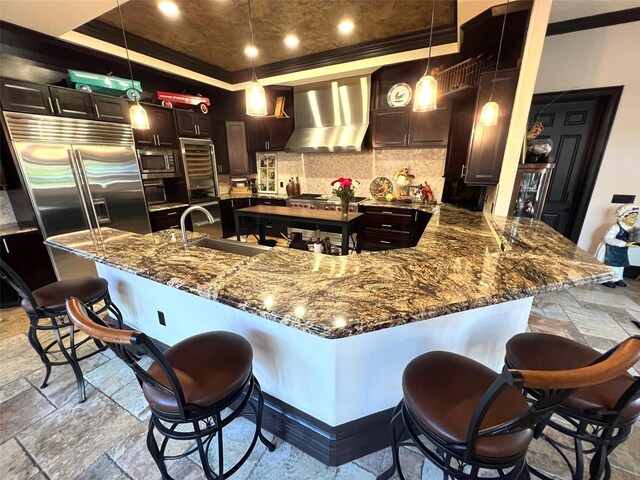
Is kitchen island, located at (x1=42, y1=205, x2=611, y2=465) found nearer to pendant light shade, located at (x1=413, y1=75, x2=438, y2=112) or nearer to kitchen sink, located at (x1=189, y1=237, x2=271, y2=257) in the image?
kitchen sink, located at (x1=189, y1=237, x2=271, y2=257)

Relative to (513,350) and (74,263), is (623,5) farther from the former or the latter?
(74,263)

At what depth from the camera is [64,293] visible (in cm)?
171

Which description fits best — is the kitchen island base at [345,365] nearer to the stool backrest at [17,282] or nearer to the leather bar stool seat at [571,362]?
the leather bar stool seat at [571,362]

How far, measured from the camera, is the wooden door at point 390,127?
13.1ft

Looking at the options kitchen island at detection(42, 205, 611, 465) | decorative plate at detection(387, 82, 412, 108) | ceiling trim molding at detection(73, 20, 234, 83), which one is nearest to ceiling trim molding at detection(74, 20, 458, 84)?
ceiling trim molding at detection(73, 20, 234, 83)

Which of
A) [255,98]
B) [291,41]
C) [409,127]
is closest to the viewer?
[255,98]

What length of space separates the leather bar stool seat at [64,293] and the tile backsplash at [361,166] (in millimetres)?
3763

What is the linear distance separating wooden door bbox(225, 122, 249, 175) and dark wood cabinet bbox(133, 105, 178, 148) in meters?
1.12

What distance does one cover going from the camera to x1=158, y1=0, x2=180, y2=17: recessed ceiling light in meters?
2.59

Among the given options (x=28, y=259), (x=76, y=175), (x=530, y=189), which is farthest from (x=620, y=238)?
(x=28, y=259)

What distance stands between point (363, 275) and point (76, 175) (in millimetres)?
3606

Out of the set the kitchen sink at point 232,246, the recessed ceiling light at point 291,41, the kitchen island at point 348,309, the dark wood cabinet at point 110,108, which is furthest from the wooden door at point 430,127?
the dark wood cabinet at point 110,108

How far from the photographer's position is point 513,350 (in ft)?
3.76

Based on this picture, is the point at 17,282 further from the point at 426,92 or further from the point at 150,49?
the point at 150,49
